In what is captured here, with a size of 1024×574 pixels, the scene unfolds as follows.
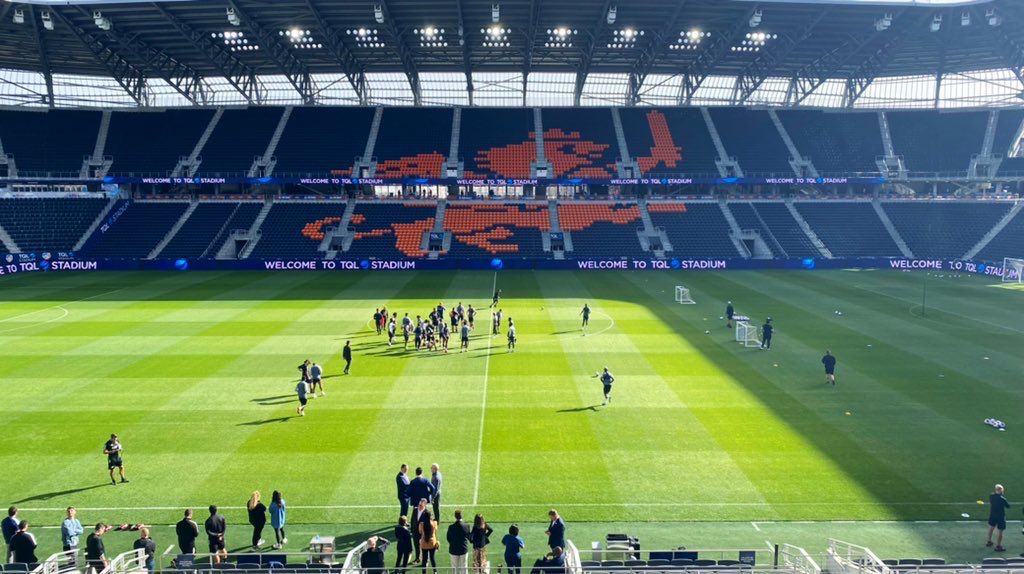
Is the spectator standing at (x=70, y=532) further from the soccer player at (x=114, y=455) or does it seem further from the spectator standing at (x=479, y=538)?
the spectator standing at (x=479, y=538)

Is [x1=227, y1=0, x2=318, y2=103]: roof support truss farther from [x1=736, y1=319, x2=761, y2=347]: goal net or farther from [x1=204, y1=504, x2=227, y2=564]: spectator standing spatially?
[x1=204, y1=504, x2=227, y2=564]: spectator standing

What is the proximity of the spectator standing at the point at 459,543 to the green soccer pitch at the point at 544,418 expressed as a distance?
2.68 metres

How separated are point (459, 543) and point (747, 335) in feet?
71.8

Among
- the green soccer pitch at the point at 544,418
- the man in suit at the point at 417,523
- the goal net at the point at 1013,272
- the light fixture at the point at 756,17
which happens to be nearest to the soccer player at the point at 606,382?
the green soccer pitch at the point at 544,418

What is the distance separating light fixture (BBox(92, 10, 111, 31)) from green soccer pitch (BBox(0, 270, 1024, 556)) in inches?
1129

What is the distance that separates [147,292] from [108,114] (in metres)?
38.0

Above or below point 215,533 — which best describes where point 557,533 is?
above

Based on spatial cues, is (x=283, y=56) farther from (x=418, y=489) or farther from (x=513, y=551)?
(x=513, y=551)

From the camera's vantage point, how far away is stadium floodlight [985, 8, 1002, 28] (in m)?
55.4

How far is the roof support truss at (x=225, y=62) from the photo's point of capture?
185ft

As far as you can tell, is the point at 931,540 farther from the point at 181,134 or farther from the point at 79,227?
the point at 181,134

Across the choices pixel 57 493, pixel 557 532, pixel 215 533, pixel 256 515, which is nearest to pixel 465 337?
pixel 57 493

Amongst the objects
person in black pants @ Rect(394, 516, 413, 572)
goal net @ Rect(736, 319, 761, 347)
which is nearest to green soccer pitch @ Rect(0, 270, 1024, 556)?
goal net @ Rect(736, 319, 761, 347)

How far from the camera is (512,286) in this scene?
159 ft
